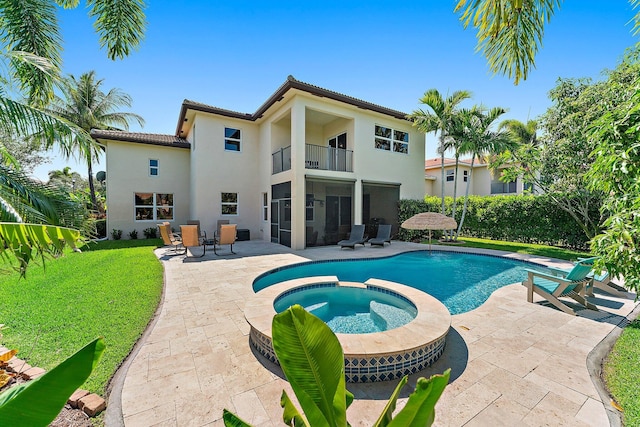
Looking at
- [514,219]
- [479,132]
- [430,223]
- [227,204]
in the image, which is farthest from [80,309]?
[514,219]

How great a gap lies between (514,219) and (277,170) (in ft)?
47.7

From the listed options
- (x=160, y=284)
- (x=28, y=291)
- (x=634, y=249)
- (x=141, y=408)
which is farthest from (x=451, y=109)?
(x=28, y=291)

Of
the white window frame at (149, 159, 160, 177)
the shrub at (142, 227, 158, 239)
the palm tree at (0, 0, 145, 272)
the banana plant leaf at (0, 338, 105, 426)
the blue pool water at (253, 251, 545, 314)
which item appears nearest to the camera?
the banana plant leaf at (0, 338, 105, 426)

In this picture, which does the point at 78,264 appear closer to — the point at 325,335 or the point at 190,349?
the point at 190,349

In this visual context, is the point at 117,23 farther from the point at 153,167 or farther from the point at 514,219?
the point at 514,219

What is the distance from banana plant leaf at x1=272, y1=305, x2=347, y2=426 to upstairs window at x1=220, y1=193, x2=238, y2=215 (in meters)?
16.8

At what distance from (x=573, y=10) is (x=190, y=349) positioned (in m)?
9.28

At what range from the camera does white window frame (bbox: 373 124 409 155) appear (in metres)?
16.6

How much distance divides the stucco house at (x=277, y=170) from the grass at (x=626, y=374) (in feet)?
36.2

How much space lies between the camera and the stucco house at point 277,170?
1422 cm

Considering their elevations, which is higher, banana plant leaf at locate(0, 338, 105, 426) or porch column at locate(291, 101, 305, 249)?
porch column at locate(291, 101, 305, 249)

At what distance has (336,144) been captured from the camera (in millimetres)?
17078

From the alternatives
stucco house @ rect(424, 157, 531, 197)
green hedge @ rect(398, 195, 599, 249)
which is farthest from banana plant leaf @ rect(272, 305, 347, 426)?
stucco house @ rect(424, 157, 531, 197)

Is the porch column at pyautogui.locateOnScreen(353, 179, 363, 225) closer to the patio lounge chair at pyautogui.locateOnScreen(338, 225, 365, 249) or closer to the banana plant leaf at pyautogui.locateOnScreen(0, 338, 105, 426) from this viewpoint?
the patio lounge chair at pyautogui.locateOnScreen(338, 225, 365, 249)
